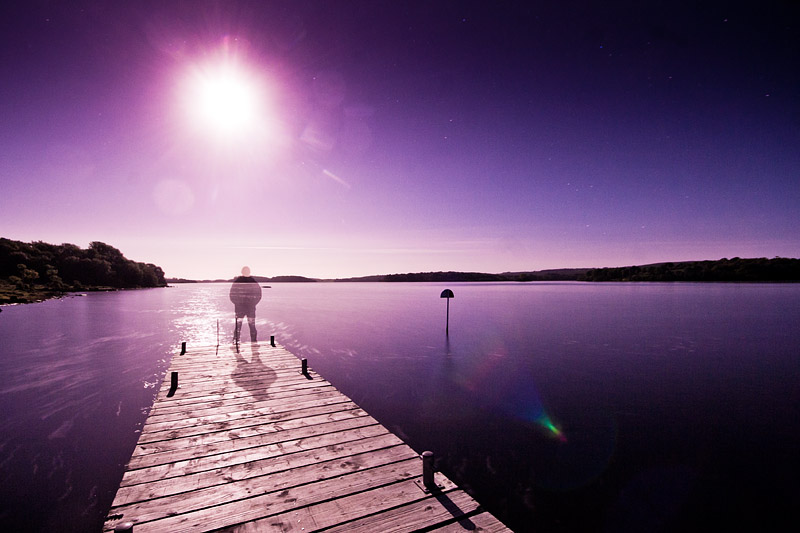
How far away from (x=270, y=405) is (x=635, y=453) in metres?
11.0

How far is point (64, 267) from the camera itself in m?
133

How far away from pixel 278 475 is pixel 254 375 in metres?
7.46

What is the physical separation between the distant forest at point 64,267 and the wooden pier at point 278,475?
414 feet

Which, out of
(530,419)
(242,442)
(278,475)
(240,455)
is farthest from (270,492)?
(530,419)

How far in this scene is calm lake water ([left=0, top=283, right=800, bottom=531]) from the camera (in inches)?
337

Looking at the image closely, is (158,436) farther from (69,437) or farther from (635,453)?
(635,453)

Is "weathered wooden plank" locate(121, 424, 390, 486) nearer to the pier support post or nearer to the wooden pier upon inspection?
the wooden pier

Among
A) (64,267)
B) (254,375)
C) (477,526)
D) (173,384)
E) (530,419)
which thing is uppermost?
(64,267)

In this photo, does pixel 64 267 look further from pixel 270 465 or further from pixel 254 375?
pixel 270 465

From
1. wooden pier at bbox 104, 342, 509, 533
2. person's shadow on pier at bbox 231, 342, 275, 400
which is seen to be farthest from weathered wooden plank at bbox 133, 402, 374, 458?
person's shadow on pier at bbox 231, 342, 275, 400

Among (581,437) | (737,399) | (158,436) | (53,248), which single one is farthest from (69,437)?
(53,248)

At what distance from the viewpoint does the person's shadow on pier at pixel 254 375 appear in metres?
11.3

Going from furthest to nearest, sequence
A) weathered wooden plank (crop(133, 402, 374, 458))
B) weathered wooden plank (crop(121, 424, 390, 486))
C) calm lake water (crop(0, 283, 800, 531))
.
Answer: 1. calm lake water (crop(0, 283, 800, 531))
2. weathered wooden plank (crop(133, 402, 374, 458))
3. weathered wooden plank (crop(121, 424, 390, 486))

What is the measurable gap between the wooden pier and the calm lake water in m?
2.92
